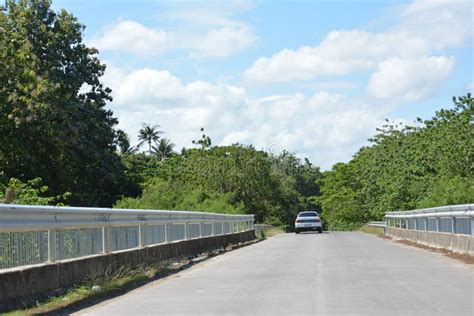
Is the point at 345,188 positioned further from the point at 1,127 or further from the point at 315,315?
the point at 315,315

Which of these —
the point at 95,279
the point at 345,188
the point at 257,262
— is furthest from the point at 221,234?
the point at 345,188

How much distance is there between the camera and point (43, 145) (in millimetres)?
37812

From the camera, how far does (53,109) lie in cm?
3609

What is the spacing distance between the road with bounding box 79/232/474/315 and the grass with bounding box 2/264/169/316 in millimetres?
328

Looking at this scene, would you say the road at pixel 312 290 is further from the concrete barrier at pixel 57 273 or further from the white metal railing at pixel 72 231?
the white metal railing at pixel 72 231

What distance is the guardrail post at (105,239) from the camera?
14.8m

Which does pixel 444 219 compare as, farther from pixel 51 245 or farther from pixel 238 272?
pixel 51 245

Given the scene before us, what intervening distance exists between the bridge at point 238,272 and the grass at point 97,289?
289mm

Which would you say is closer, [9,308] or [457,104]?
[9,308]

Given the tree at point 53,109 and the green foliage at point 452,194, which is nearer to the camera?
the green foliage at point 452,194

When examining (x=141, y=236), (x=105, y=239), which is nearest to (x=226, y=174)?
(x=141, y=236)

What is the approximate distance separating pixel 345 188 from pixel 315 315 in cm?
9269

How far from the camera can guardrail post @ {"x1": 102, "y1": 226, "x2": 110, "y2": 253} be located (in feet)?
48.6

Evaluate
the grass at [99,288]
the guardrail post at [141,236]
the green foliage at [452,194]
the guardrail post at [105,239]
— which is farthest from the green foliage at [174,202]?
the guardrail post at [105,239]
